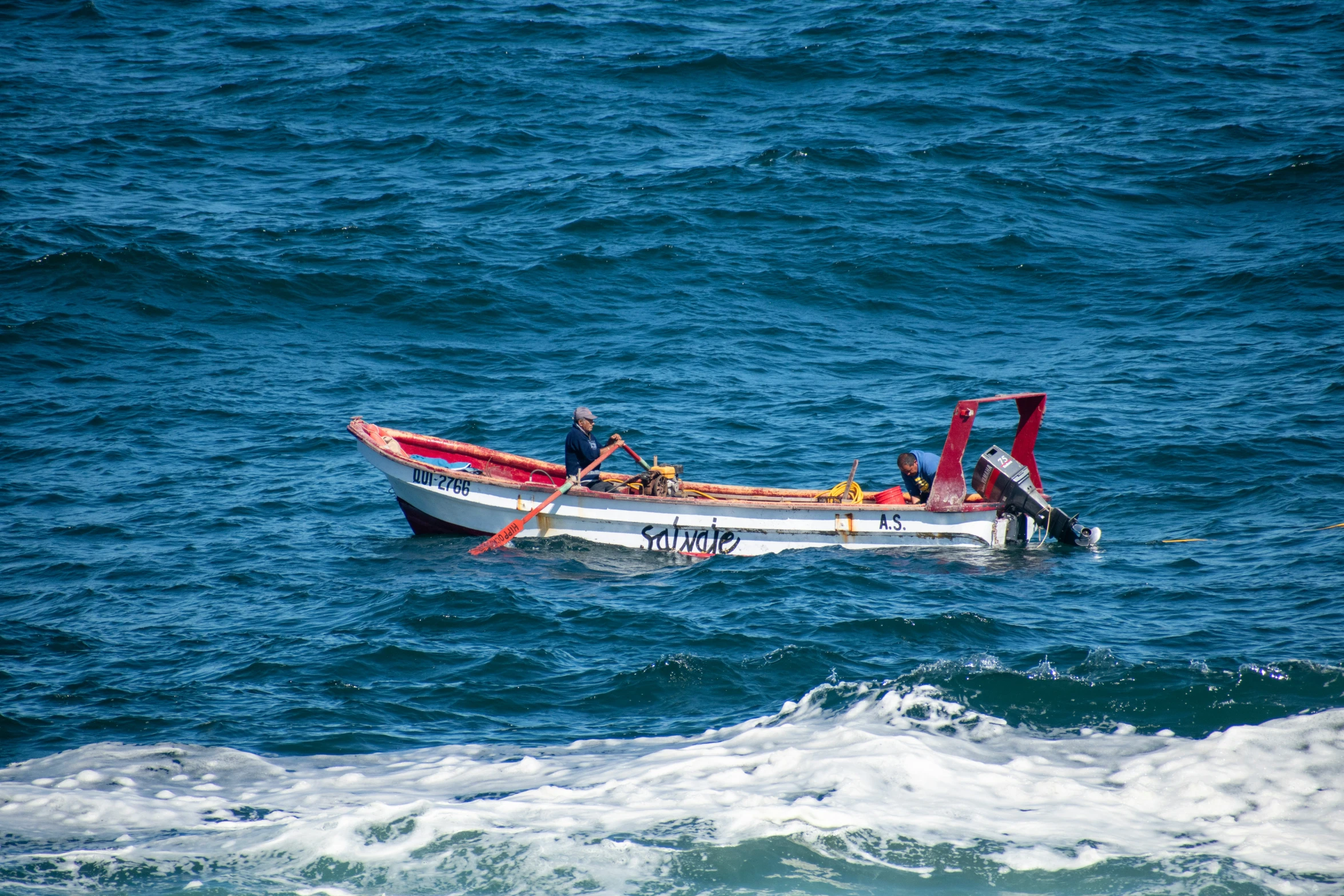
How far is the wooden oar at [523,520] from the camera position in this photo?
1389 centimetres

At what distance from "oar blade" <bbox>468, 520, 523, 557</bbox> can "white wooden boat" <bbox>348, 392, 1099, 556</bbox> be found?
31 centimetres

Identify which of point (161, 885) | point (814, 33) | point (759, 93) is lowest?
point (161, 885)

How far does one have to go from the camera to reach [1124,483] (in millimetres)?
15922

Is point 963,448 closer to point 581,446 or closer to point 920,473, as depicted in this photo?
point 920,473

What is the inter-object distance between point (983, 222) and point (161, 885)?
842 inches

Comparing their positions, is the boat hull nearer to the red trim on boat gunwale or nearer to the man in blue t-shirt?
the red trim on boat gunwale

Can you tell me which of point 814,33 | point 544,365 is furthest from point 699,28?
point 544,365

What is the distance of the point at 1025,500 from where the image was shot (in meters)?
13.9

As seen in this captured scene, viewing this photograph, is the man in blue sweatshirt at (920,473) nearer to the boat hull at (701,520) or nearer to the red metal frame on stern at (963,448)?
the red metal frame on stern at (963,448)

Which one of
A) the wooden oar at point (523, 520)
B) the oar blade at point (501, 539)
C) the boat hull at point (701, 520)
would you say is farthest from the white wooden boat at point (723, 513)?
the oar blade at point (501, 539)

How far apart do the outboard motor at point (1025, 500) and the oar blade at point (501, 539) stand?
19.2 ft

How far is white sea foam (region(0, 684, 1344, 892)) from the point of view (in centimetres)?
809

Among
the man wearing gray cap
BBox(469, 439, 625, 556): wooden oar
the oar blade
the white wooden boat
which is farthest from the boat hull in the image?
the man wearing gray cap

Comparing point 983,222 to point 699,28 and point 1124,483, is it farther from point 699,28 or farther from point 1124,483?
point 699,28
